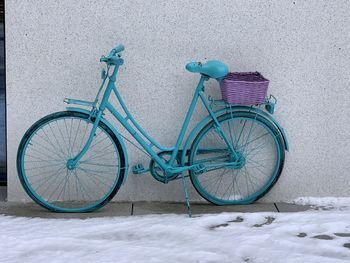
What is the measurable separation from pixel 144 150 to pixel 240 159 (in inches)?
30.3

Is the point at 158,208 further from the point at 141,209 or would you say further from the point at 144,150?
the point at 144,150

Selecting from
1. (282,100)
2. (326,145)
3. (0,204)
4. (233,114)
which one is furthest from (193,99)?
(0,204)

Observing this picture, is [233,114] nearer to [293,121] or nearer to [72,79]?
[293,121]

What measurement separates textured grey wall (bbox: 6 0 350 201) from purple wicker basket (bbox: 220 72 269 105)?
0.27m

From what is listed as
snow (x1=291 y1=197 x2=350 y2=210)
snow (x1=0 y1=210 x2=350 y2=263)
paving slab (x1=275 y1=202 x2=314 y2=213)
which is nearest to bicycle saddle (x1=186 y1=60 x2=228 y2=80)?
snow (x1=0 y1=210 x2=350 y2=263)

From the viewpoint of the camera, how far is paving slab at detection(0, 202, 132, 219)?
583 cm

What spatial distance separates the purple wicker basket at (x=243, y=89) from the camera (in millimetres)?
5668

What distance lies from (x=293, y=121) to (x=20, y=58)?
2.22m

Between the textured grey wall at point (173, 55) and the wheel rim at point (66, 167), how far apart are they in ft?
0.45

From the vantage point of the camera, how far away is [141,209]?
6.00 m

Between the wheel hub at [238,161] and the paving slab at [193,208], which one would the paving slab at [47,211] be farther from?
A: the wheel hub at [238,161]

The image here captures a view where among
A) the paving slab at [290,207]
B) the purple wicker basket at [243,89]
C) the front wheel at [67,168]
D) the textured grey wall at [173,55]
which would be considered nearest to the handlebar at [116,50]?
the textured grey wall at [173,55]

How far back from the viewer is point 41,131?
604cm

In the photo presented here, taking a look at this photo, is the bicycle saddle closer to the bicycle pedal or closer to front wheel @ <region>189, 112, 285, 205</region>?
front wheel @ <region>189, 112, 285, 205</region>
